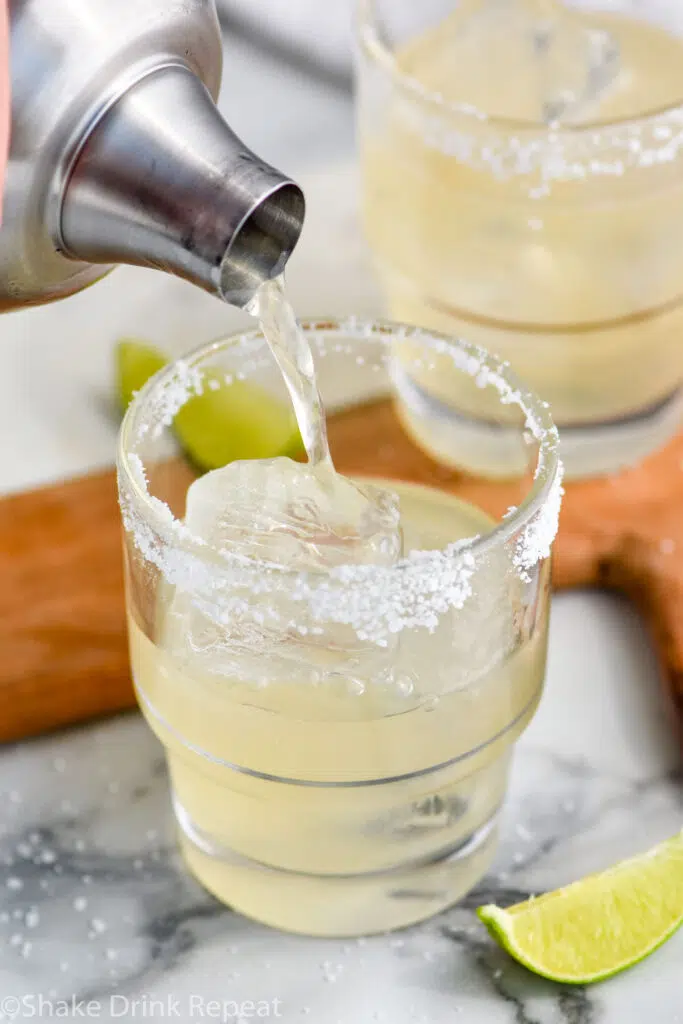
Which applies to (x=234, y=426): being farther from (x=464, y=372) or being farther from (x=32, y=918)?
(x=32, y=918)

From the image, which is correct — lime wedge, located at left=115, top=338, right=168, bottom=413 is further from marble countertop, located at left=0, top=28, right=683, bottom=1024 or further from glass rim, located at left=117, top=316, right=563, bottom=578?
glass rim, located at left=117, top=316, right=563, bottom=578

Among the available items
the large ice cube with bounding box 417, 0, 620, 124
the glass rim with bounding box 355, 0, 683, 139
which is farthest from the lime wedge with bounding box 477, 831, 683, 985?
→ the large ice cube with bounding box 417, 0, 620, 124

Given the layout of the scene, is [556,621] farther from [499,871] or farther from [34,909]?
[34,909]

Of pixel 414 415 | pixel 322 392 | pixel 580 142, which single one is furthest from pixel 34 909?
pixel 580 142

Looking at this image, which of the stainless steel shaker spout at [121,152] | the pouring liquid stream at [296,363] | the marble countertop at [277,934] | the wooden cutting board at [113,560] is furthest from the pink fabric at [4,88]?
the wooden cutting board at [113,560]

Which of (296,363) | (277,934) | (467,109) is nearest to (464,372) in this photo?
(296,363)

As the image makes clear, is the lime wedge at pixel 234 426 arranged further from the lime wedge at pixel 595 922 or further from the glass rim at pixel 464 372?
the lime wedge at pixel 595 922
